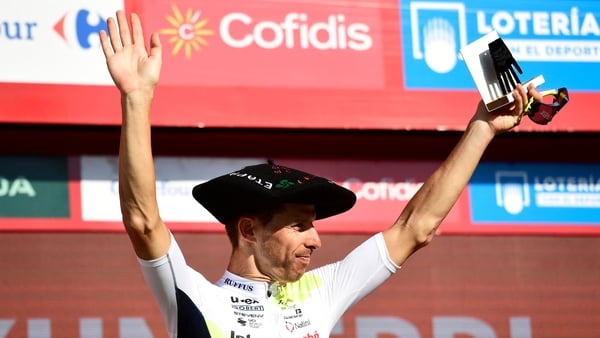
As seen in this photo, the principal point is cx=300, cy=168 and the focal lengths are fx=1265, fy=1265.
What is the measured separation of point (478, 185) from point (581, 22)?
958 mm

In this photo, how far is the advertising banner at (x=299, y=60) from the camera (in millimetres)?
5543

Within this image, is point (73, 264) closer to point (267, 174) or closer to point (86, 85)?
point (86, 85)

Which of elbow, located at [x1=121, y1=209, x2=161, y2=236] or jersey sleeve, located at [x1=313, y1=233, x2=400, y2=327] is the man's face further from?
elbow, located at [x1=121, y1=209, x2=161, y2=236]

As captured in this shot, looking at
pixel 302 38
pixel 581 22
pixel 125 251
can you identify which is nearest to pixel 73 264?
pixel 125 251

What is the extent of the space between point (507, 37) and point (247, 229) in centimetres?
272

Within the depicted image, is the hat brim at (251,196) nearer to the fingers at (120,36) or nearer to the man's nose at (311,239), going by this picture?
the man's nose at (311,239)

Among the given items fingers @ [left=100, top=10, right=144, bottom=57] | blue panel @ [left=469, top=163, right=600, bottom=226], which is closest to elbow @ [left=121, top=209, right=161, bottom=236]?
fingers @ [left=100, top=10, right=144, bottom=57]

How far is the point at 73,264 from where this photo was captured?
5.61m

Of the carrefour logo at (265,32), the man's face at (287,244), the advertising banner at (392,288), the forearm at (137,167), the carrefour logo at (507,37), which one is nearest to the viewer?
the forearm at (137,167)

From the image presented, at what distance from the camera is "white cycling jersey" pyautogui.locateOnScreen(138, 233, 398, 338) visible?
3623 mm

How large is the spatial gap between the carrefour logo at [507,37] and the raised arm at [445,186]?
6.87ft

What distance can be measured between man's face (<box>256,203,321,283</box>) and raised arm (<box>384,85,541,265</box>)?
1.02 feet

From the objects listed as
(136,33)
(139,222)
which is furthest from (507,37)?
(139,222)

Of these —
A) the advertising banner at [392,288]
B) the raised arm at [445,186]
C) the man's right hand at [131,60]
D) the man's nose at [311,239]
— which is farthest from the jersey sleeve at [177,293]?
the advertising banner at [392,288]
